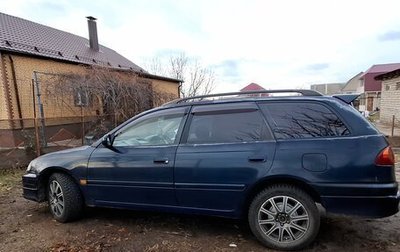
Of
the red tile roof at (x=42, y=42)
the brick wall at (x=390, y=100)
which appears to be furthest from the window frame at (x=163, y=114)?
the brick wall at (x=390, y=100)

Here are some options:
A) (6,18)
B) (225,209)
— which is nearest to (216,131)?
(225,209)

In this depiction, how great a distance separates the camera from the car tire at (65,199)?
13.4ft

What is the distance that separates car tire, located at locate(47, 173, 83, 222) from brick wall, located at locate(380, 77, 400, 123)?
61.7ft

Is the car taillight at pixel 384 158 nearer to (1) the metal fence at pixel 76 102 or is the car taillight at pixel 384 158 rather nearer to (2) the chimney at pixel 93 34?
(1) the metal fence at pixel 76 102

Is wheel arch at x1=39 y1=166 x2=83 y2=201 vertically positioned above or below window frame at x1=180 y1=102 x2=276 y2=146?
below

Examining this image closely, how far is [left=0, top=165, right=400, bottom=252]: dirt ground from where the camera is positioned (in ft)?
11.0

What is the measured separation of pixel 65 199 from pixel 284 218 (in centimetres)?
285

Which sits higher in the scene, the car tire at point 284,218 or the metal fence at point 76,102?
the metal fence at point 76,102

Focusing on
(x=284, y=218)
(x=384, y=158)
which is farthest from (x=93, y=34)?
(x=384, y=158)

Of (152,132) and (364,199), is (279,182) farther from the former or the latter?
(152,132)

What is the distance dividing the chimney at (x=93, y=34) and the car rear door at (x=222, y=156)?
19.7 metres

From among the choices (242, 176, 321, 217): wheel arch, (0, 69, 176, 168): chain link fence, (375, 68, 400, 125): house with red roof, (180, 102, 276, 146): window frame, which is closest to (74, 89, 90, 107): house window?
(0, 69, 176, 168): chain link fence

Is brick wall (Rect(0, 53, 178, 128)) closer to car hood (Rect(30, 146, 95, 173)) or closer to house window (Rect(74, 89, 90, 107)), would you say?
house window (Rect(74, 89, 90, 107))

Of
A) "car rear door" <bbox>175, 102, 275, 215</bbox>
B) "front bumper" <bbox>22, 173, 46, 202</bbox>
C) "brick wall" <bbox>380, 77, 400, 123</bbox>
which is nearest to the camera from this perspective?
"car rear door" <bbox>175, 102, 275, 215</bbox>
